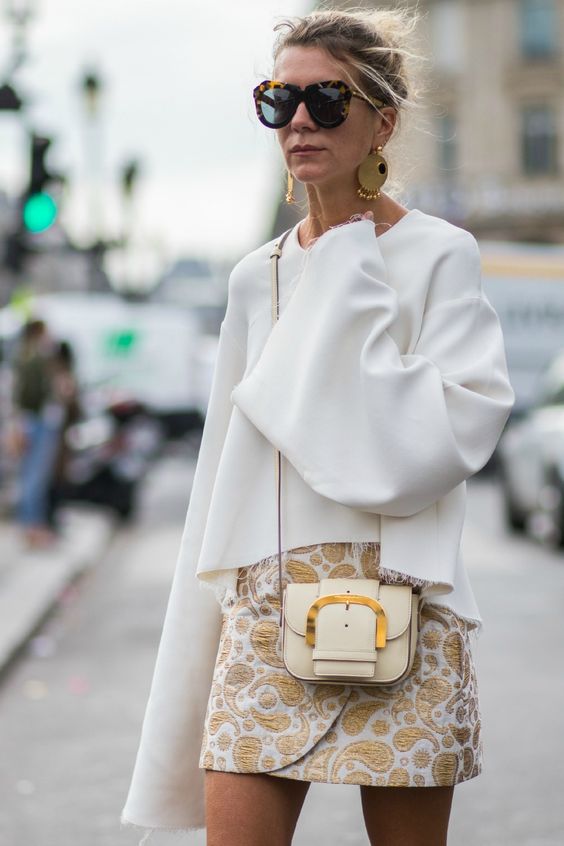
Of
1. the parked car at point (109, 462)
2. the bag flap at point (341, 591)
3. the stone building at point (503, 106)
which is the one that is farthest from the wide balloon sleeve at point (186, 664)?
the stone building at point (503, 106)

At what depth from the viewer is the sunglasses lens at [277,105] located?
8.50 ft

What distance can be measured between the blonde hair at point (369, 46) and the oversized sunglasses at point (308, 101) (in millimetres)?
31

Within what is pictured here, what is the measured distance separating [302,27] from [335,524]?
0.81 m

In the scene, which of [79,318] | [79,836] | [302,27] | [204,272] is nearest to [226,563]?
[302,27]

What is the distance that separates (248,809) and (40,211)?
10322 millimetres

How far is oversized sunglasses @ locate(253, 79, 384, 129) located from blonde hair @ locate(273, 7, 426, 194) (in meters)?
0.03

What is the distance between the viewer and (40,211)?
12.4 m

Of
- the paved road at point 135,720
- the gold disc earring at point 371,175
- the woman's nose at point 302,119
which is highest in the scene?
the woman's nose at point 302,119

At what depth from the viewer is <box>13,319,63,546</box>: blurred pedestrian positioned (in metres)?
13.2

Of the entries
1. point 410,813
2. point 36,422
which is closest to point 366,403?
point 410,813

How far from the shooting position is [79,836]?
4.87 m

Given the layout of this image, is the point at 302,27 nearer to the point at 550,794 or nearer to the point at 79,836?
the point at 79,836

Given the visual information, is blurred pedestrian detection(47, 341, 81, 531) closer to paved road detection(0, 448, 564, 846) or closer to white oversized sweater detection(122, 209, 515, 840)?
paved road detection(0, 448, 564, 846)

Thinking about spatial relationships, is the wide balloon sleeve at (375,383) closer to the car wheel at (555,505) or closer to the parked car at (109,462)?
the car wheel at (555,505)
